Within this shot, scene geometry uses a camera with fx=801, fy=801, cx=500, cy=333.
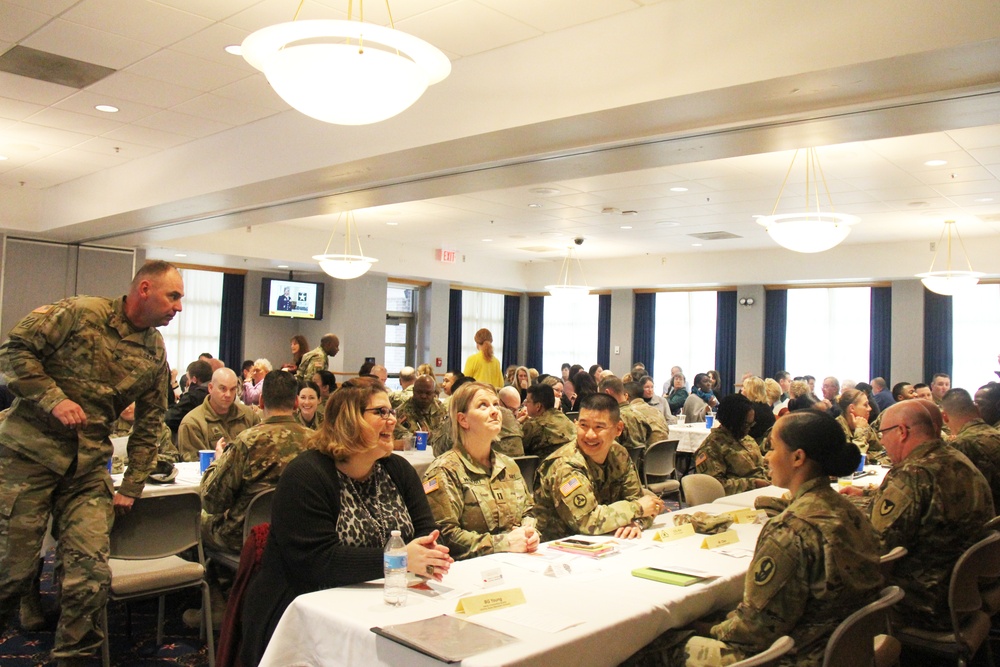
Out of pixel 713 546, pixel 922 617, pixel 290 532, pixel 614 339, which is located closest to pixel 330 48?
pixel 290 532

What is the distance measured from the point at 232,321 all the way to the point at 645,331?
803 centimetres

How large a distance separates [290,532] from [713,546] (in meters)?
1.61

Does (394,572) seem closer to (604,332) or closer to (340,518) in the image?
(340,518)

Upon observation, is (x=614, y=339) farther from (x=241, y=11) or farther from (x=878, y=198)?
(x=241, y=11)

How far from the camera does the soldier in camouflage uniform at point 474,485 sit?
304 cm

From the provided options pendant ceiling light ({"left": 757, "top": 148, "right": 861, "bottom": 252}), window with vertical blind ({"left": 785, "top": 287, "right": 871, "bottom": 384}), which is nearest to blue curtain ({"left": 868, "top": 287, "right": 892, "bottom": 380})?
window with vertical blind ({"left": 785, "top": 287, "right": 871, "bottom": 384})

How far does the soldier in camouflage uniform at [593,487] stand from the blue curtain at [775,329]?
11489 mm

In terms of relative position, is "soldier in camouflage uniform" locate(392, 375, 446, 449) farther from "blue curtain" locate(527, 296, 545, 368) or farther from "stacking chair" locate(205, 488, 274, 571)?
"blue curtain" locate(527, 296, 545, 368)

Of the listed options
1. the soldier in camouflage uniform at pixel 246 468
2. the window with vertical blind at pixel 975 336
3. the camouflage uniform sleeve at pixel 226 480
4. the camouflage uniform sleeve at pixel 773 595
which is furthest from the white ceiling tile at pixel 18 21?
the window with vertical blind at pixel 975 336

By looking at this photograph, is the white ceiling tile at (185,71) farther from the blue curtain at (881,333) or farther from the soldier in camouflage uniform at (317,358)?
the blue curtain at (881,333)

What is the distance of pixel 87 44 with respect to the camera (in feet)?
17.1

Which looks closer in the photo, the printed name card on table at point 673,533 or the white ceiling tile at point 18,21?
the printed name card on table at point 673,533

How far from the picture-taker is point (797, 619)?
7.13ft

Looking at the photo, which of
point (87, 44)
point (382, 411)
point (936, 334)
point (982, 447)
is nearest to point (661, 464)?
point (982, 447)
